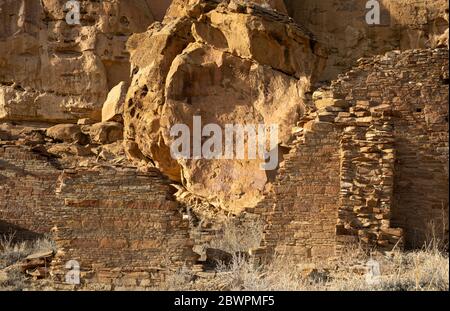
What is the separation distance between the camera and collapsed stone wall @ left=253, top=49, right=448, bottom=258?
9.27 m

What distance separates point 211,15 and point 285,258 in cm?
704

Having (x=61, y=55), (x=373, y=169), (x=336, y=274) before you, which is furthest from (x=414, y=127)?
(x=61, y=55)

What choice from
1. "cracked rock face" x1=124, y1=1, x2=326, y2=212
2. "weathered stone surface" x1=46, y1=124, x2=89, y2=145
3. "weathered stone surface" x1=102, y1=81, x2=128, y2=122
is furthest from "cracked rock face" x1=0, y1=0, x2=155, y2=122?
"cracked rock face" x1=124, y1=1, x2=326, y2=212

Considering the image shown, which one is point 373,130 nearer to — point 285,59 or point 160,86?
point 285,59

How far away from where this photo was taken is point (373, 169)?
9312 millimetres

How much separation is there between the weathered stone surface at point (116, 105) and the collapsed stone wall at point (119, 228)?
9.69 meters

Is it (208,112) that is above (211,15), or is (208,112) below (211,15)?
below

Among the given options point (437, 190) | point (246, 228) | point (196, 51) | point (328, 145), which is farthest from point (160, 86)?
point (437, 190)

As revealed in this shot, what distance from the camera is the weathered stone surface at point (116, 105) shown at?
18688 millimetres

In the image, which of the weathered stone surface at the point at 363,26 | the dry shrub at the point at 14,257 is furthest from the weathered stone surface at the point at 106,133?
the weathered stone surface at the point at 363,26

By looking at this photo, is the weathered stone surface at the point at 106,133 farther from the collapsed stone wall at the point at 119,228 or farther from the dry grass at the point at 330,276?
the dry grass at the point at 330,276

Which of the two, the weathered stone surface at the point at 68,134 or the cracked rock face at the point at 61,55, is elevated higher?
the cracked rock face at the point at 61,55

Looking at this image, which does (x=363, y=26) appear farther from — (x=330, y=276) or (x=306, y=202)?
(x=330, y=276)

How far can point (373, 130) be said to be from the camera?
31.0 ft
